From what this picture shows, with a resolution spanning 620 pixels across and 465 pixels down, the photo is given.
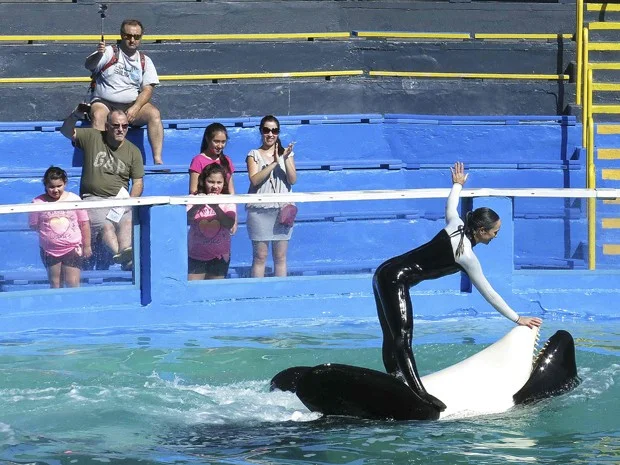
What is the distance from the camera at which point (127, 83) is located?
12430 mm

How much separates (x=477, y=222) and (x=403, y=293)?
68 centimetres

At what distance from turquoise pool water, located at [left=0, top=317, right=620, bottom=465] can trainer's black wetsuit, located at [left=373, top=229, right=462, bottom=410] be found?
1.49 feet

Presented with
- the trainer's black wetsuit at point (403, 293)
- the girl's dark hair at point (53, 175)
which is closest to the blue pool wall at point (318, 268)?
the girl's dark hair at point (53, 175)

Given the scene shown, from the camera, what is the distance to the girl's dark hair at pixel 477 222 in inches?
324

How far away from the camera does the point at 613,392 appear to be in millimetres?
8406

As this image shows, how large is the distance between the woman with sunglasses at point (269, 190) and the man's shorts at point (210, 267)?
0.79ft

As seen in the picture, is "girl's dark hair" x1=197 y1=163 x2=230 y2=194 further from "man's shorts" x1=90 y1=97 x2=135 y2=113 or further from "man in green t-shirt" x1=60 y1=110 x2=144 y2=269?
"man's shorts" x1=90 y1=97 x2=135 y2=113

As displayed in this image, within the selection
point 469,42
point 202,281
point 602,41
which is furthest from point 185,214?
point 602,41

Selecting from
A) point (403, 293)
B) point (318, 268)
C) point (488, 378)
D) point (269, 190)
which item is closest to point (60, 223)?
point (269, 190)

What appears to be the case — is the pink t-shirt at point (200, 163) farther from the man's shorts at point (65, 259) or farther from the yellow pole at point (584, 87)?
the yellow pole at point (584, 87)

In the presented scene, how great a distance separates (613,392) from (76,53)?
771 cm

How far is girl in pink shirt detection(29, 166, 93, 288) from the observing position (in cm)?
959

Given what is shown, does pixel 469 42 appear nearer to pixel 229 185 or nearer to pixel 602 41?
pixel 602 41

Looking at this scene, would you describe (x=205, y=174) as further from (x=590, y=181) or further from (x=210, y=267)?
(x=590, y=181)
